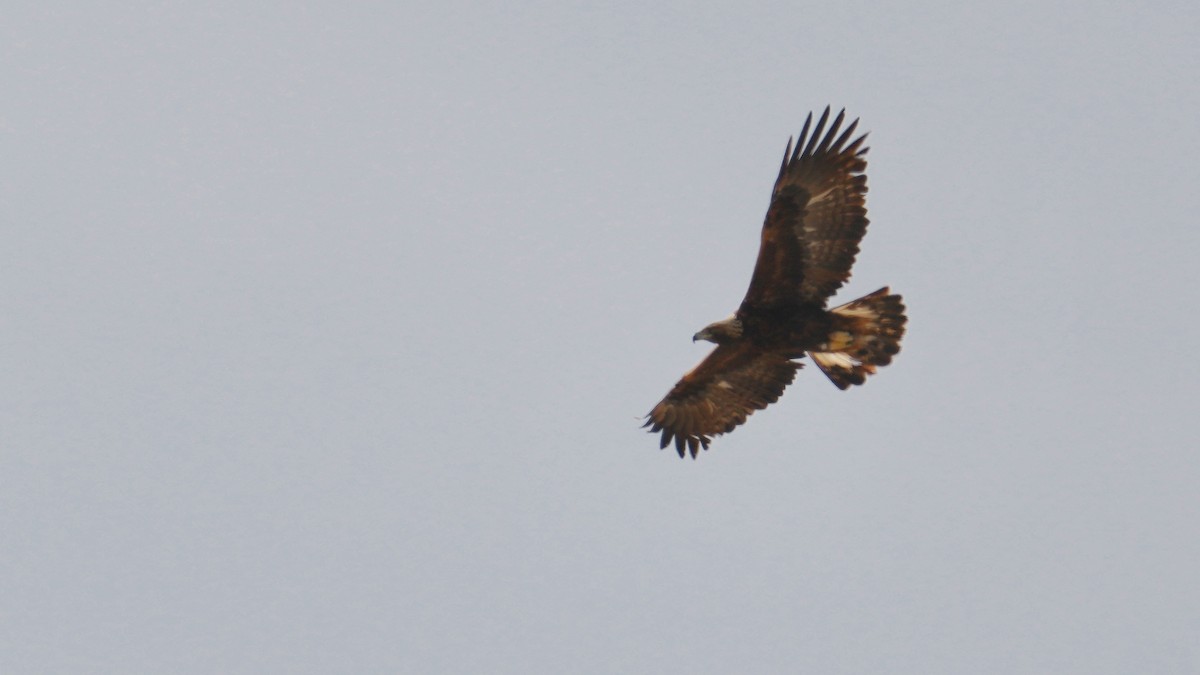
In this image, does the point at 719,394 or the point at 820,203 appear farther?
the point at 719,394

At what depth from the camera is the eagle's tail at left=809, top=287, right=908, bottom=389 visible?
17266 mm

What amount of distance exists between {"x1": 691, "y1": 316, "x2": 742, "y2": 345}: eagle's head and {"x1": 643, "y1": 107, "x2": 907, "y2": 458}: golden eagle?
0.01 meters

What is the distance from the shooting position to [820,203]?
16.5m

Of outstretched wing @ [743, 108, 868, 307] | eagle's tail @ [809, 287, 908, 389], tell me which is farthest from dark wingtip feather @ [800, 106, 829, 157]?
eagle's tail @ [809, 287, 908, 389]

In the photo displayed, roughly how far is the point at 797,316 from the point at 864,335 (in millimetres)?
761

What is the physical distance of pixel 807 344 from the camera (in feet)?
57.8

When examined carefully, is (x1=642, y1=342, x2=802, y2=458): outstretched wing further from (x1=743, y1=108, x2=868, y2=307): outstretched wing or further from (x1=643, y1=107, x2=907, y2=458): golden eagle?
(x1=743, y1=108, x2=868, y2=307): outstretched wing

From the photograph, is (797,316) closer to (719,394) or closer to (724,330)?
(724,330)

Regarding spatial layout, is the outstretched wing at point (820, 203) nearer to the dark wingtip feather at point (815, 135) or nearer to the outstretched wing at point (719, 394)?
the dark wingtip feather at point (815, 135)

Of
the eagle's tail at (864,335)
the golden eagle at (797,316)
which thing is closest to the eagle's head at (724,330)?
the golden eagle at (797,316)

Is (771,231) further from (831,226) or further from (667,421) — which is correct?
(667,421)

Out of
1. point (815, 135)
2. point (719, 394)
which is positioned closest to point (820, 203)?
point (815, 135)

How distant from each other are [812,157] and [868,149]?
553mm

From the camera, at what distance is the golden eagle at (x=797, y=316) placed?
16469 mm
